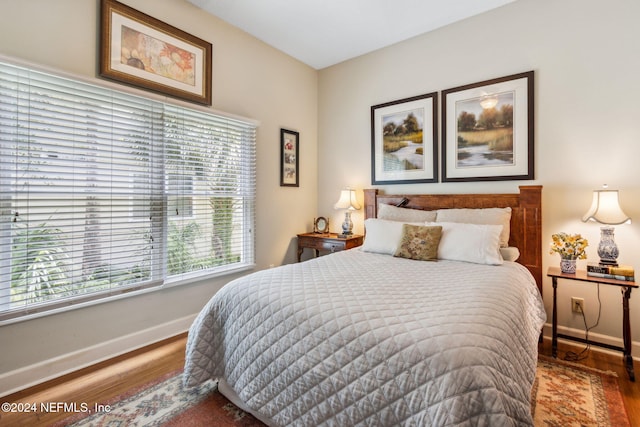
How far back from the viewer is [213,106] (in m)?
2.89

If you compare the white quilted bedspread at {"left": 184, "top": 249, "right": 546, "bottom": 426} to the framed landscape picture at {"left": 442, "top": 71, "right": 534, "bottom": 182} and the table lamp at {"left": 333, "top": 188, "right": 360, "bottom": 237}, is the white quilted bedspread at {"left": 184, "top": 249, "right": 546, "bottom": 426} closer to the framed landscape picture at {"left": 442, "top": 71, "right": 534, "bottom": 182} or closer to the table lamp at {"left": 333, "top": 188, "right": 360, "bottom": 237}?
the framed landscape picture at {"left": 442, "top": 71, "right": 534, "bottom": 182}

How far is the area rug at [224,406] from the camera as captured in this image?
158 centimetres

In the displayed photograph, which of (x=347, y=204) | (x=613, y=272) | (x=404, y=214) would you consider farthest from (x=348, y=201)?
(x=613, y=272)

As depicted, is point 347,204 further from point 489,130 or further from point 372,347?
point 372,347

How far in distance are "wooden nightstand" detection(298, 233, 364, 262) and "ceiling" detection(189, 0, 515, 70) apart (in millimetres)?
2164

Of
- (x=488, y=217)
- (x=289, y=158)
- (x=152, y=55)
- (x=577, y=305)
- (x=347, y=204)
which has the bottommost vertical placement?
(x=577, y=305)

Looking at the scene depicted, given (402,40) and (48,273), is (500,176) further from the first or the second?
(48,273)

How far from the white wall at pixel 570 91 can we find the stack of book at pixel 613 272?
0.81 feet

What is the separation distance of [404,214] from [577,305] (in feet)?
5.11

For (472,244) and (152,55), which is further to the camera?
(152,55)

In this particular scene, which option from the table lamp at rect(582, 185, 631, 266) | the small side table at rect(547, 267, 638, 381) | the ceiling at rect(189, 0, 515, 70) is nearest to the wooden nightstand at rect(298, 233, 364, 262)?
the small side table at rect(547, 267, 638, 381)

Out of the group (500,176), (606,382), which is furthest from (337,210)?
(606,382)

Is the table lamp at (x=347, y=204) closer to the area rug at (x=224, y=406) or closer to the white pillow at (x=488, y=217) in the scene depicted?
the white pillow at (x=488, y=217)

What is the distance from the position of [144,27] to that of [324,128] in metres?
2.20
